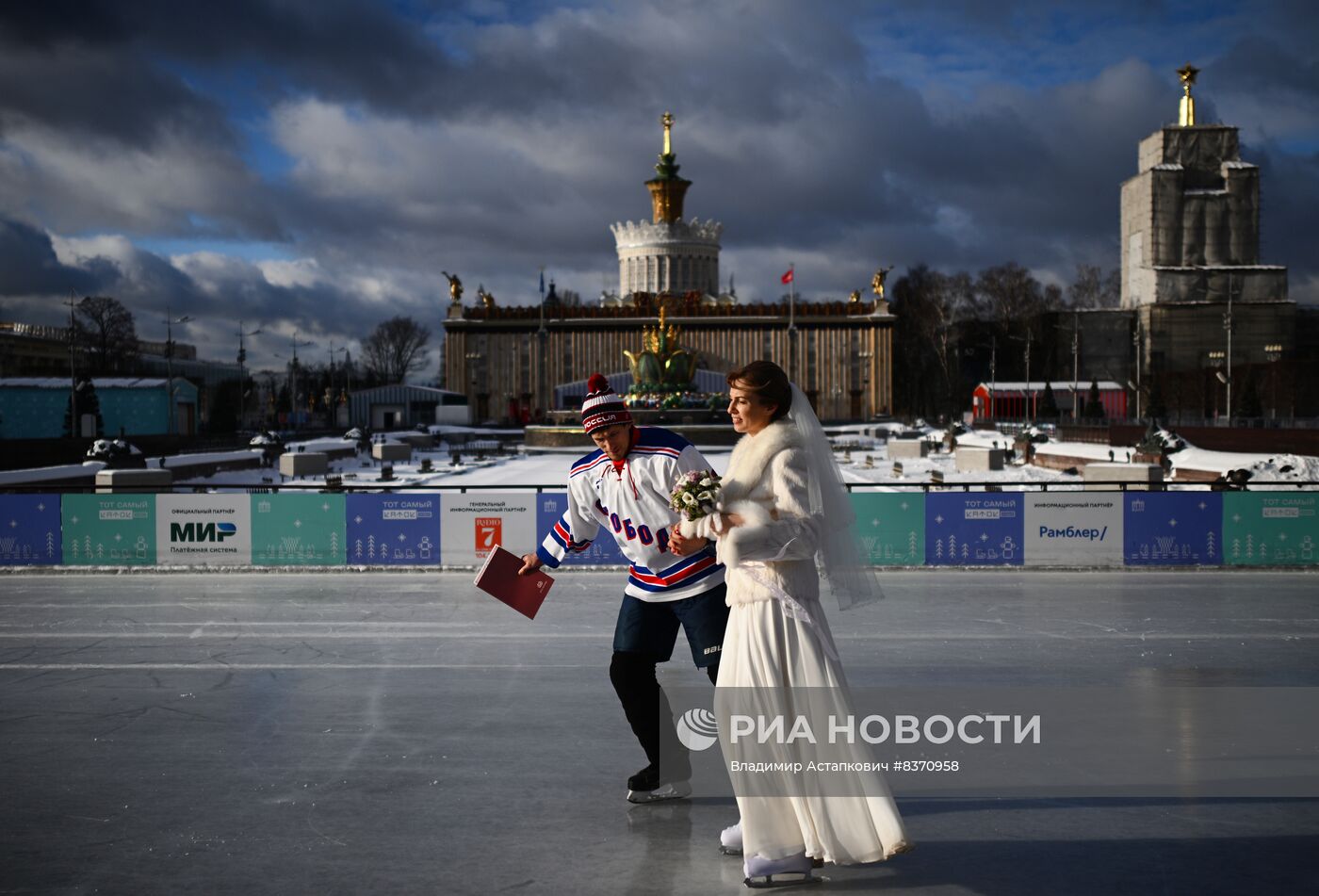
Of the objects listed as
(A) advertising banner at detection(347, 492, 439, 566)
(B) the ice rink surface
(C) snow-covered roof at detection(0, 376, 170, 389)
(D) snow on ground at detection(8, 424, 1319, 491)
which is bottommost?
(B) the ice rink surface

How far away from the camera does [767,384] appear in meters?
4.64

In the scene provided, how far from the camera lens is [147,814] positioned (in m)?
5.48

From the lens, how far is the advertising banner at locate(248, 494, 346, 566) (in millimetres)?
15352

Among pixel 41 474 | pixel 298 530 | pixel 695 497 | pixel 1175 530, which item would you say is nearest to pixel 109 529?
pixel 298 530

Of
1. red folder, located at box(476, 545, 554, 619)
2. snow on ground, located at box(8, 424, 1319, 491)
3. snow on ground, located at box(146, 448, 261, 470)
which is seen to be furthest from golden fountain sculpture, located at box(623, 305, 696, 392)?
red folder, located at box(476, 545, 554, 619)

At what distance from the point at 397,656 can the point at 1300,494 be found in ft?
38.9

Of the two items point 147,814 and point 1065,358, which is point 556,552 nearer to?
point 147,814

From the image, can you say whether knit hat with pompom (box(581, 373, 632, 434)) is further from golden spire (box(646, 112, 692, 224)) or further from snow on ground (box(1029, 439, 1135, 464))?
golden spire (box(646, 112, 692, 224))

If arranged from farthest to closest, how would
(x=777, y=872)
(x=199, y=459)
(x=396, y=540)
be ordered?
(x=199, y=459) → (x=396, y=540) → (x=777, y=872)

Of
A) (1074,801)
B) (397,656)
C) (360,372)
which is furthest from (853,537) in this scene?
(360,372)

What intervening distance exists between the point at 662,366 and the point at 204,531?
1647 inches

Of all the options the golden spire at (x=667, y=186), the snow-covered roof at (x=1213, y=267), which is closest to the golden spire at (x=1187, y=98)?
the snow-covered roof at (x=1213, y=267)

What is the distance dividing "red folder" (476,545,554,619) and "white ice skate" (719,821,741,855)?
1608mm

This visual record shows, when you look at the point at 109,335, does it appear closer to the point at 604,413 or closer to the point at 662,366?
the point at 662,366
